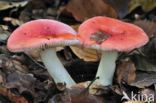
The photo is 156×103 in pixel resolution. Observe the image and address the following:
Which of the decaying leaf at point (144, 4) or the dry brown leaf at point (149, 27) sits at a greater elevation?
the decaying leaf at point (144, 4)

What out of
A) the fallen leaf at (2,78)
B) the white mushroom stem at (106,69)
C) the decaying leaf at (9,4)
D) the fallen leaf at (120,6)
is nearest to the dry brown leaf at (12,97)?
the fallen leaf at (2,78)

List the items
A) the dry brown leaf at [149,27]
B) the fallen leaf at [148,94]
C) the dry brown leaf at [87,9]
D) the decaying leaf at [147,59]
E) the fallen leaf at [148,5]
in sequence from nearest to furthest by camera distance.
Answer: the fallen leaf at [148,94] < the decaying leaf at [147,59] < the dry brown leaf at [149,27] < the dry brown leaf at [87,9] < the fallen leaf at [148,5]

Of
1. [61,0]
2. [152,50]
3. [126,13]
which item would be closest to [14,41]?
[152,50]

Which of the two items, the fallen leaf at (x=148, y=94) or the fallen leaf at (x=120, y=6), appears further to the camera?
the fallen leaf at (x=120, y=6)

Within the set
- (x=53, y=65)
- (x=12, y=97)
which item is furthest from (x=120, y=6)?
(x=12, y=97)

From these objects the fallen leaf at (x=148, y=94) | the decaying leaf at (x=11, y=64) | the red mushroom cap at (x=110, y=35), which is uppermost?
the red mushroom cap at (x=110, y=35)

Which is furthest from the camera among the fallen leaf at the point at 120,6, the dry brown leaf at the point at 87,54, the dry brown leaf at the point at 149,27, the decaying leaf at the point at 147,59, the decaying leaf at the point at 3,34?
the fallen leaf at the point at 120,6

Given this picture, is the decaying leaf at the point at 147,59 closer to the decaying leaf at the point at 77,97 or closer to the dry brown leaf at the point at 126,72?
the dry brown leaf at the point at 126,72
